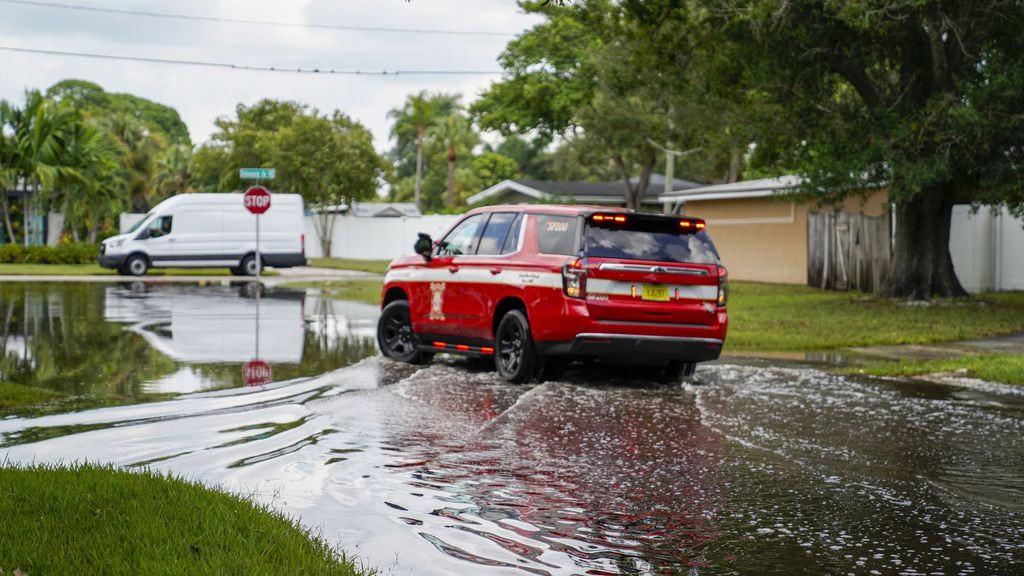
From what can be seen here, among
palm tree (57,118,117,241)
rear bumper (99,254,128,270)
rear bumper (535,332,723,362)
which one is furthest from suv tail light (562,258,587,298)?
palm tree (57,118,117,241)

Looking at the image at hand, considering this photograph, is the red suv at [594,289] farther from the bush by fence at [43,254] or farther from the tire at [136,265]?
the bush by fence at [43,254]

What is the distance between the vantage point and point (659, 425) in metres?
9.98

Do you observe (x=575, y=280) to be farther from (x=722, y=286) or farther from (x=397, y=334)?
(x=397, y=334)

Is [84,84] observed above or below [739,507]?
above

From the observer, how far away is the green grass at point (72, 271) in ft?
124

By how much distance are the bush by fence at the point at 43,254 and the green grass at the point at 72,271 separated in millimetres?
559

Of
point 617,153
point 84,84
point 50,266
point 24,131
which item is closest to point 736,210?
point 617,153

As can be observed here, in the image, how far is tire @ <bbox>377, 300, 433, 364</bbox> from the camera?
14.6 m

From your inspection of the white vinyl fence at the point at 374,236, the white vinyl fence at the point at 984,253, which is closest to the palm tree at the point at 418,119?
the white vinyl fence at the point at 374,236

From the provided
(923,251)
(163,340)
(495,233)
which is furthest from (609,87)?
(495,233)

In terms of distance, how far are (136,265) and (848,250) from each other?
20865 millimetres

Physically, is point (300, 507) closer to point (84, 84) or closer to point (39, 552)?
point (39, 552)

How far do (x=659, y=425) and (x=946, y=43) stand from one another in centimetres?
1746

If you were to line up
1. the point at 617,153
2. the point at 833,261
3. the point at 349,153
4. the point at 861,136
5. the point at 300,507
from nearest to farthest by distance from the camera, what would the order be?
the point at 300,507
the point at 861,136
the point at 833,261
the point at 617,153
the point at 349,153
